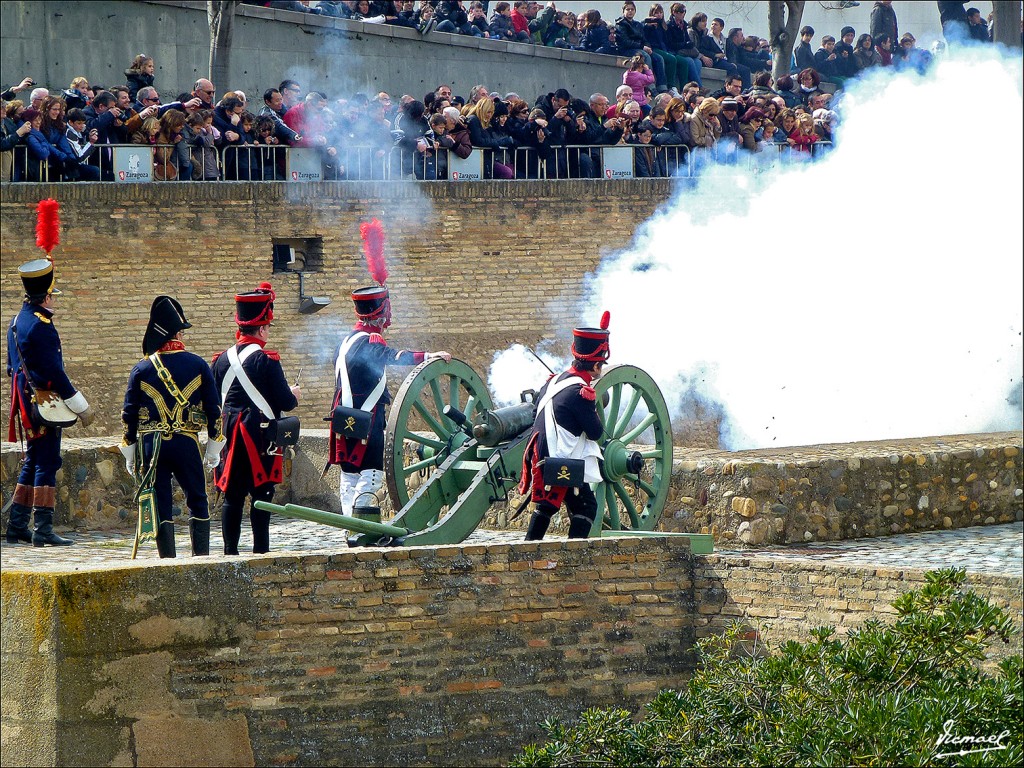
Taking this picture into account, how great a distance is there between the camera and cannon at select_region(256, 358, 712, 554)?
32.8 feet

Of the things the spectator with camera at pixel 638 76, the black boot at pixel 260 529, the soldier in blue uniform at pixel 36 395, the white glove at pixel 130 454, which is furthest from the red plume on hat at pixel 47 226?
the spectator with camera at pixel 638 76

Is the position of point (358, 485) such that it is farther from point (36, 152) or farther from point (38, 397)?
point (36, 152)

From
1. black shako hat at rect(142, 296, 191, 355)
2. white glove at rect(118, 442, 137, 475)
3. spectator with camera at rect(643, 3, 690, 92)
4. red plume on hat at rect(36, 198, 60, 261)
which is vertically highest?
spectator with camera at rect(643, 3, 690, 92)

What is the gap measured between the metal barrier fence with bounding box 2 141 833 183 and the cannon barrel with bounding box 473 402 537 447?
29.9 ft

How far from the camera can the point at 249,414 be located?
1004 centimetres

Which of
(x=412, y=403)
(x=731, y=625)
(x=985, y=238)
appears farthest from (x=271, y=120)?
(x=731, y=625)

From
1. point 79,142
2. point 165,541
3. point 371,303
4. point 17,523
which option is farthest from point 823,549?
point 79,142

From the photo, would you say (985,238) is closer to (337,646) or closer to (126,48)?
(126,48)

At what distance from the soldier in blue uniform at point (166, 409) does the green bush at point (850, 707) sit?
2.63 metres

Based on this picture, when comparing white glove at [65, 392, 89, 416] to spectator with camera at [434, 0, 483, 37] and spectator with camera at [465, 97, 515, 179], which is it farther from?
spectator with camera at [434, 0, 483, 37]

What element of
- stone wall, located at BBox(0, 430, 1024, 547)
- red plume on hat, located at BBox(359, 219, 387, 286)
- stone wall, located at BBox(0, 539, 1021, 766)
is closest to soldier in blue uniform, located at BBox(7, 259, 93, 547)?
stone wall, located at BBox(0, 430, 1024, 547)

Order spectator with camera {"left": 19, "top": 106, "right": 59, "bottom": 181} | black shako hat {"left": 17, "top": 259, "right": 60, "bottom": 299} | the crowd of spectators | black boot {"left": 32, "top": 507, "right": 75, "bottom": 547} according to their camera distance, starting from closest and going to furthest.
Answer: black shako hat {"left": 17, "top": 259, "right": 60, "bottom": 299} < black boot {"left": 32, "top": 507, "right": 75, "bottom": 547} < spectator with camera {"left": 19, "top": 106, "right": 59, "bottom": 181} < the crowd of spectators

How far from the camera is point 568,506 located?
1026 centimetres

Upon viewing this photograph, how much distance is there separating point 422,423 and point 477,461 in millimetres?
732
